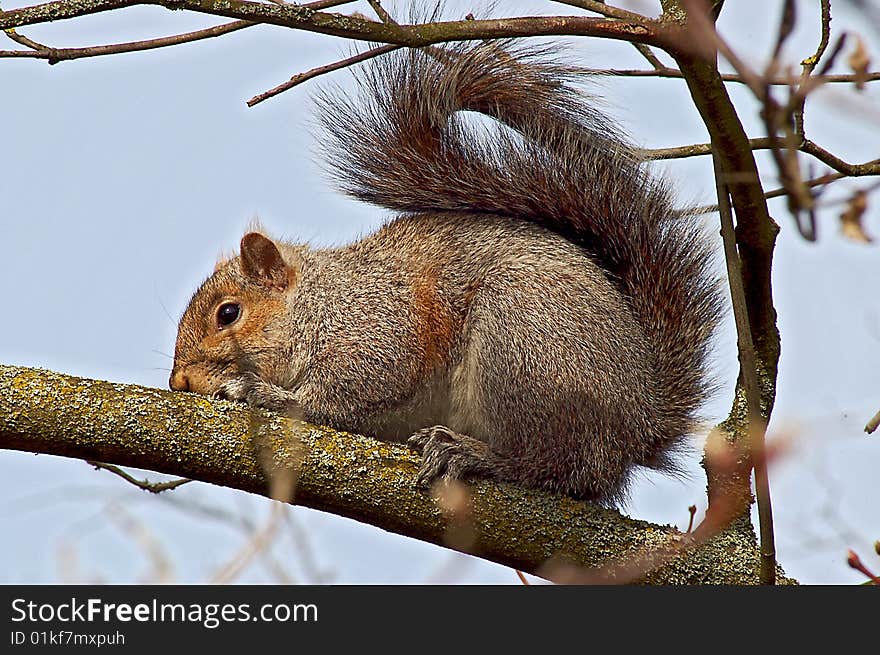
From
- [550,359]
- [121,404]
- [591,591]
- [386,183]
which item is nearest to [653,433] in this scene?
[550,359]

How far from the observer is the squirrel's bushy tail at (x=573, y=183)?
3314mm

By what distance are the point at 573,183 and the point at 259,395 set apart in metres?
1.17

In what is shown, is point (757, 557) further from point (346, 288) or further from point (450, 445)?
point (346, 288)

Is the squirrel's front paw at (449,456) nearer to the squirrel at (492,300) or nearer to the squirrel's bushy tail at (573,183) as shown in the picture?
the squirrel at (492,300)

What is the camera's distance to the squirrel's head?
11.3ft

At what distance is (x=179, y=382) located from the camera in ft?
11.2

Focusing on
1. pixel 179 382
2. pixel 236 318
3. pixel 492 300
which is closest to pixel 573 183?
A: pixel 492 300

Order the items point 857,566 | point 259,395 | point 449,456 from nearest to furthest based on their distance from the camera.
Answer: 1. point 857,566
2. point 449,456
3. point 259,395

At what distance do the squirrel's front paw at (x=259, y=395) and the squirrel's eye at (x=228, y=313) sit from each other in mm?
372

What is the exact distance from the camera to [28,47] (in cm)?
260

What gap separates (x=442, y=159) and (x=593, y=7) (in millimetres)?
1268

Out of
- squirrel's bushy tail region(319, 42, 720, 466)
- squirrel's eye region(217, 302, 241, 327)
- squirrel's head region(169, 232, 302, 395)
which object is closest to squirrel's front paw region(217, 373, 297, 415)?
squirrel's head region(169, 232, 302, 395)

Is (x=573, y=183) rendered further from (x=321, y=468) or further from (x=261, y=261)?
(x=321, y=468)

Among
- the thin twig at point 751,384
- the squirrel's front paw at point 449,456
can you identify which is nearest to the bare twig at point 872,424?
the thin twig at point 751,384
